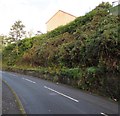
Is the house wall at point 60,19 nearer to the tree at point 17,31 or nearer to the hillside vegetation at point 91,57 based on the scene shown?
the tree at point 17,31

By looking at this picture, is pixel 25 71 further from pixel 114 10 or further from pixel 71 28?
pixel 114 10

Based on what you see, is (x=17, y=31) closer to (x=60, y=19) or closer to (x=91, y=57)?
(x=60, y=19)

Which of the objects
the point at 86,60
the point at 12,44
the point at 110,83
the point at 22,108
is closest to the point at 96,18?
the point at 86,60

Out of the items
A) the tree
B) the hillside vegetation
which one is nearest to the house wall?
the tree

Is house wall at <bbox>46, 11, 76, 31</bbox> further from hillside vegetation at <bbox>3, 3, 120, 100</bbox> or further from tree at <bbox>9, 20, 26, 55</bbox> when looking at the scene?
hillside vegetation at <bbox>3, 3, 120, 100</bbox>

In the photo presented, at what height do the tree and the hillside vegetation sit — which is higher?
the tree

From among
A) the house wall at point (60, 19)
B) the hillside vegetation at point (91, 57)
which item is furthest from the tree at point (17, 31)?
the hillside vegetation at point (91, 57)

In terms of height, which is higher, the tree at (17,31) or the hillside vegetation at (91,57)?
the tree at (17,31)

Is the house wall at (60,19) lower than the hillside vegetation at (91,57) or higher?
higher

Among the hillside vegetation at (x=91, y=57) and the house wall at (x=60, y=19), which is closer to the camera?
the hillside vegetation at (x=91, y=57)

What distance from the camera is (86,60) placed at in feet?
93.2

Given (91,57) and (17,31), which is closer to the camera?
(91,57)

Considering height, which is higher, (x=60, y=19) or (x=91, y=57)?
(x=60, y=19)

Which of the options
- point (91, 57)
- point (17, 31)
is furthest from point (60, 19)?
point (91, 57)
